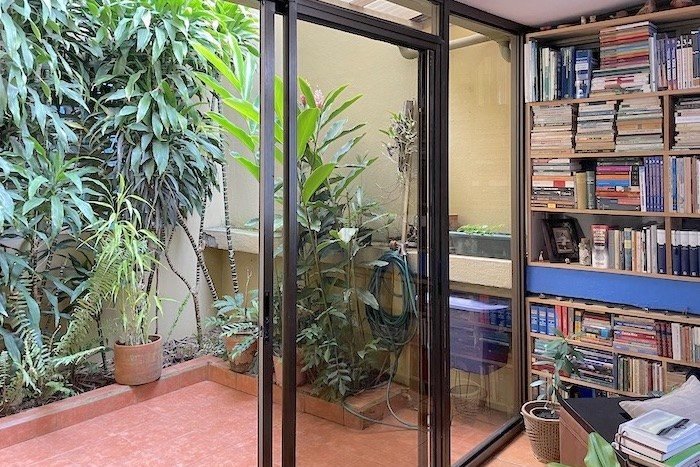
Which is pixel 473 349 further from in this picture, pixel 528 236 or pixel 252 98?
pixel 252 98

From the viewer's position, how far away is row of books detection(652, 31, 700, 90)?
2.70 m

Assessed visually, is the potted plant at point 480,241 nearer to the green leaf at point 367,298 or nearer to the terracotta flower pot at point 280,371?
the green leaf at point 367,298

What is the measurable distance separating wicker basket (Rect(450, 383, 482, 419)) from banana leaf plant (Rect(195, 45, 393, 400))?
2.16 feet

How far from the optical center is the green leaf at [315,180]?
2064 millimetres

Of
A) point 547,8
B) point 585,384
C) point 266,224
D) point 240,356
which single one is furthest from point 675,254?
point 240,356

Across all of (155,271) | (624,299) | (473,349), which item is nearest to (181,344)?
(155,271)

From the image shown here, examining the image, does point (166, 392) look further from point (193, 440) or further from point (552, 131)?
point (552, 131)

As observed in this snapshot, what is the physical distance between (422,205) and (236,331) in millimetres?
1855

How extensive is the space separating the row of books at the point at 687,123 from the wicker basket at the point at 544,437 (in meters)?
1.45

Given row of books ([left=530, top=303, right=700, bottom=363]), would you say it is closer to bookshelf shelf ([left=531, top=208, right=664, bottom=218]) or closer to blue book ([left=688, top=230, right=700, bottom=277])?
blue book ([left=688, top=230, right=700, bottom=277])

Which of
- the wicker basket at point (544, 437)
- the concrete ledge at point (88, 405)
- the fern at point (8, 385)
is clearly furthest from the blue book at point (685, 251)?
the fern at point (8, 385)

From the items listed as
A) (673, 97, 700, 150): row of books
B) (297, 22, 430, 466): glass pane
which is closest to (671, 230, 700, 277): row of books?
(673, 97, 700, 150): row of books

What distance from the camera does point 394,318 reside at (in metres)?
2.53

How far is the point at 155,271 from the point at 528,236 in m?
2.40
